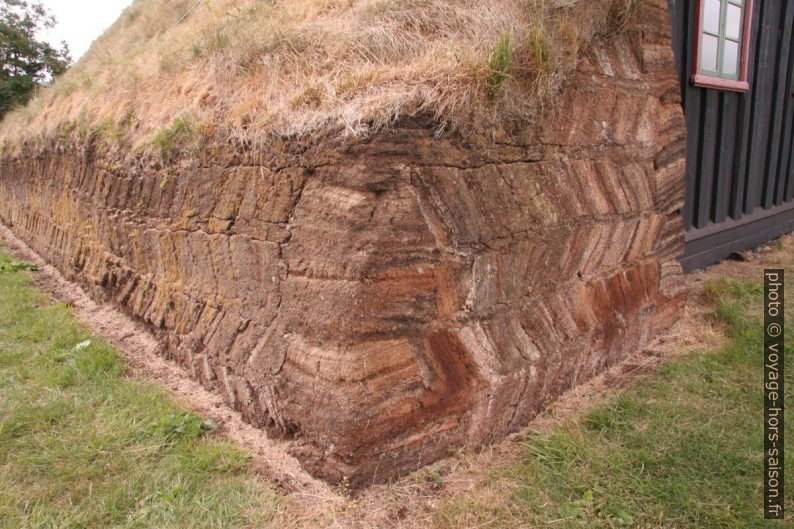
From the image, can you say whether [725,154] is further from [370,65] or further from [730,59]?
[370,65]

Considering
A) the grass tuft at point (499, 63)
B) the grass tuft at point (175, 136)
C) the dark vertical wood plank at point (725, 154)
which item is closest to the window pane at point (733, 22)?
the dark vertical wood plank at point (725, 154)

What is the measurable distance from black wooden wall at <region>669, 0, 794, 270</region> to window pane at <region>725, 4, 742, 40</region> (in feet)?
0.88

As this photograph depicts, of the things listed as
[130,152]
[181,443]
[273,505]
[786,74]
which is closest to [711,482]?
[273,505]

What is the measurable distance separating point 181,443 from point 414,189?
178 centimetres

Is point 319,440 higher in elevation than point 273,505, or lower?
higher

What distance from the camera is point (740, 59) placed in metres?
5.85

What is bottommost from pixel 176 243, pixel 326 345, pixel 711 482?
pixel 711 482

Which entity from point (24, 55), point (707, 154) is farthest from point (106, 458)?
point (24, 55)

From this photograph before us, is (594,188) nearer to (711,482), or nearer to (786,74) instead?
(711,482)

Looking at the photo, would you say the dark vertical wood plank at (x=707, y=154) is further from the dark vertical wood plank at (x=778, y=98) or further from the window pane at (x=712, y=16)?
the dark vertical wood plank at (x=778, y=98)

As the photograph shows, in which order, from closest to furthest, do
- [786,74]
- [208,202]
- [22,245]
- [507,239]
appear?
[507,239] < [208,202] < [786,74] < [22,245]

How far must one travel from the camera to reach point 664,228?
13.3ft

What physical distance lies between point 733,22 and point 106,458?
676 cm

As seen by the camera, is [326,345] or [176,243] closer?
[326,345]
